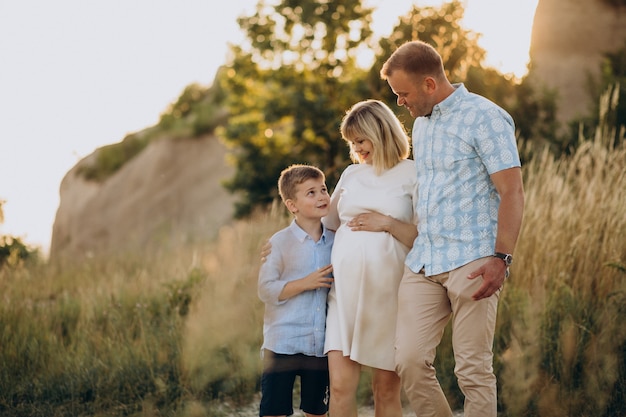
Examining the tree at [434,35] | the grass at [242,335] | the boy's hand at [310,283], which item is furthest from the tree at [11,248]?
the boy's hand at [310,283]

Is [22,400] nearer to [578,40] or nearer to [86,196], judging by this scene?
[578,40]

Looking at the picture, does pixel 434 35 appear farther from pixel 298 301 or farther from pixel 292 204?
pixel 298 301

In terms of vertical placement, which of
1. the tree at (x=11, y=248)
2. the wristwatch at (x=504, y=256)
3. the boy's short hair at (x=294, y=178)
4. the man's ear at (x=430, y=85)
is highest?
the man's ear at (x=430, y=85)

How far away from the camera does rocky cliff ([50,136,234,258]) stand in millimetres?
22141

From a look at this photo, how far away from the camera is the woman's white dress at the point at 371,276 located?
3850mm

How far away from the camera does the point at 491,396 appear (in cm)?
360

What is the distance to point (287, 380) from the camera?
4.03 meters

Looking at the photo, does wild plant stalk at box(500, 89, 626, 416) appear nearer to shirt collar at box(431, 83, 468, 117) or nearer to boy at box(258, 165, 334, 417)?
boy at box(258, 165, 334, 417)

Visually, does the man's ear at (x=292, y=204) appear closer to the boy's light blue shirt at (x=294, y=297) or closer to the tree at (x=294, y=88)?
the boy's light blue shirt at (x=294, y=297)

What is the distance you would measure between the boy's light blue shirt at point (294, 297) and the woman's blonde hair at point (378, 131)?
49 centimetres

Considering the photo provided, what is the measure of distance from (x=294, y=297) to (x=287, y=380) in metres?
0.40

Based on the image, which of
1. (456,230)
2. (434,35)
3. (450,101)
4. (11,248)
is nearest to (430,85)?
(450,101)

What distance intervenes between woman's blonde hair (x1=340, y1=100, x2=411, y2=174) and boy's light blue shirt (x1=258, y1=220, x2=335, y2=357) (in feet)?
1.61

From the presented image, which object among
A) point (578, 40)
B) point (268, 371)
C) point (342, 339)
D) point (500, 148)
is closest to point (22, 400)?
point (268, 371)
